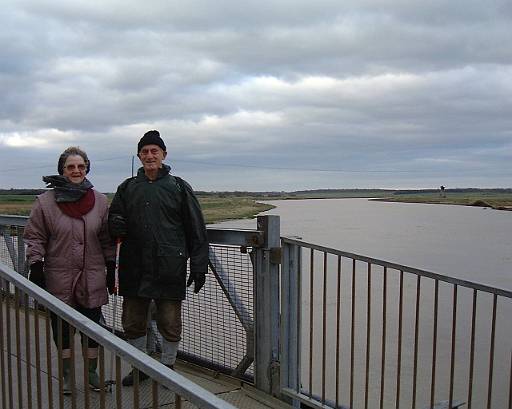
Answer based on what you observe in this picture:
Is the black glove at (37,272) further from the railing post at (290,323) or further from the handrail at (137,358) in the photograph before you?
the railing post at (290,323)

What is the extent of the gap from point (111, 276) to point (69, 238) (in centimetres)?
42

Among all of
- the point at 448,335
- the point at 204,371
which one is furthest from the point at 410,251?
the point at 204,371

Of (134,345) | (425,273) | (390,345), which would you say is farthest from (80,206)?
(390,345)

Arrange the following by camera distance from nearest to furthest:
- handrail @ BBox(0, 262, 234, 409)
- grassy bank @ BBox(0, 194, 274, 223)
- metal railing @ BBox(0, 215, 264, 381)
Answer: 1. handrail @ BBox(0, 262, 234, 409)
2. metal railing @ BBox(0, 215, 264, 381)
3. grassy bank @ BBox(0, 194, 274, 223)

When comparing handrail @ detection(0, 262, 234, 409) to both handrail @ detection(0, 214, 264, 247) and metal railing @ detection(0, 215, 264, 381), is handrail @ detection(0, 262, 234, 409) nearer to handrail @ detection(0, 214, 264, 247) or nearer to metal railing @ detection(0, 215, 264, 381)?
handrail @ detection(0, 214, 264, 247)

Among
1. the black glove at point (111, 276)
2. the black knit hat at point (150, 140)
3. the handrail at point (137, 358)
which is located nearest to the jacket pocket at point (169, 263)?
the black glove at point (111, 276)

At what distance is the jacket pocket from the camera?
3777 millimetres

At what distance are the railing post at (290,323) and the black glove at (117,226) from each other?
3.41 feet

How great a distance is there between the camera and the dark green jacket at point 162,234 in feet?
12.4

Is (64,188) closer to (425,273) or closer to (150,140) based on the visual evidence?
(150,140)

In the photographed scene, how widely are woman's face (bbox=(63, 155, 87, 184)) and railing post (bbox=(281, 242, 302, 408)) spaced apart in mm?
1382

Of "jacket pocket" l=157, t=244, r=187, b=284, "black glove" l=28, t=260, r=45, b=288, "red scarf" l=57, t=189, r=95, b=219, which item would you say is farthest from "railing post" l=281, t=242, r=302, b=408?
"black glove" l=28, t=260, r=45, b=288

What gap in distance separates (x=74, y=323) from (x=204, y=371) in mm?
2574

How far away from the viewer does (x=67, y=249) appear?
149 inches
